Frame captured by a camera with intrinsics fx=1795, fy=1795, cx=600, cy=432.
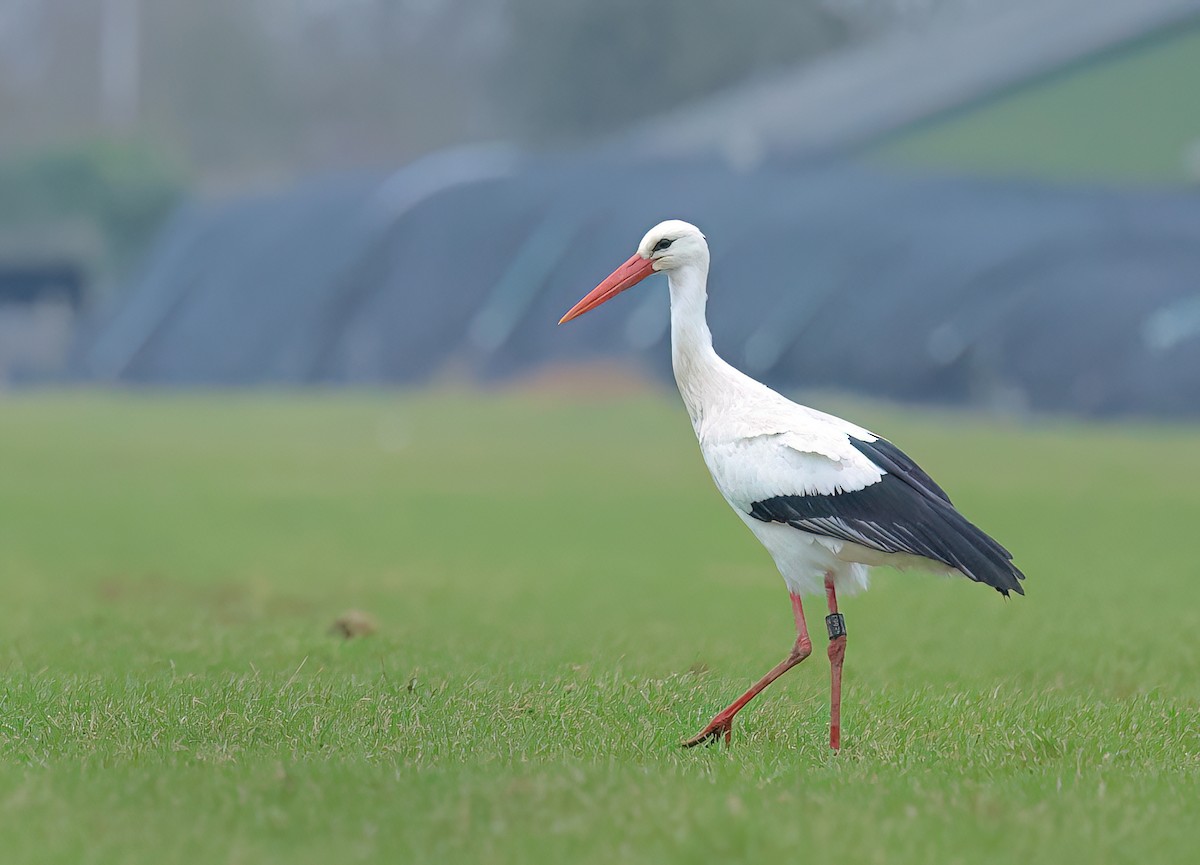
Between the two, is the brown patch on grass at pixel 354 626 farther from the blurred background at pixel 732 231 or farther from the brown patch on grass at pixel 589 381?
the brown patch on grass at pixel 589 381

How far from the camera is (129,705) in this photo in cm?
718

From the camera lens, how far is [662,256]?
7773mm

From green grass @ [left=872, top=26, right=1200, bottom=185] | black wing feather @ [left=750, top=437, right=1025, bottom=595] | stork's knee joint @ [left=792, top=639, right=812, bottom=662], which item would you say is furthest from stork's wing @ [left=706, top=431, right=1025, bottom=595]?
green grass @ [left=872, top=26, right=1200, bottom=185]

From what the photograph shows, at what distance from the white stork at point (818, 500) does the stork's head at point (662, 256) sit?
1.11 ft

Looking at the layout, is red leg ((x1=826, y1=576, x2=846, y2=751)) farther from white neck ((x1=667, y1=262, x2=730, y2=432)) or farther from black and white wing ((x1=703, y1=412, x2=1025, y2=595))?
white neck ((x1=667, y1=262, x2=730, y2=432))

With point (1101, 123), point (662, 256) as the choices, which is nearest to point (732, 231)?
point (1101, 123)

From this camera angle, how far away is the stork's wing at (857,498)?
673 cm

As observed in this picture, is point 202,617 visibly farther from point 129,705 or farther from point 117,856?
point 117,856

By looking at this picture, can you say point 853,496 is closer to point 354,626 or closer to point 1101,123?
point 354,626

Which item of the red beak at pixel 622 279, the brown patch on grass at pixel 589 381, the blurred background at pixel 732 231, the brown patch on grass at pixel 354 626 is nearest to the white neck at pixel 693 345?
the red beak at pixel 622 279

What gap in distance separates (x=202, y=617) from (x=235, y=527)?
6.47m

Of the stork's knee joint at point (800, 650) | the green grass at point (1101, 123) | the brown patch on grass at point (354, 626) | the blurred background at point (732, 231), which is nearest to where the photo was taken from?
the stork's knee joint at point (800, 650)

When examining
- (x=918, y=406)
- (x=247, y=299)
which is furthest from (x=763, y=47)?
(x=918, y=406)

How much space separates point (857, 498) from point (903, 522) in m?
0.20
